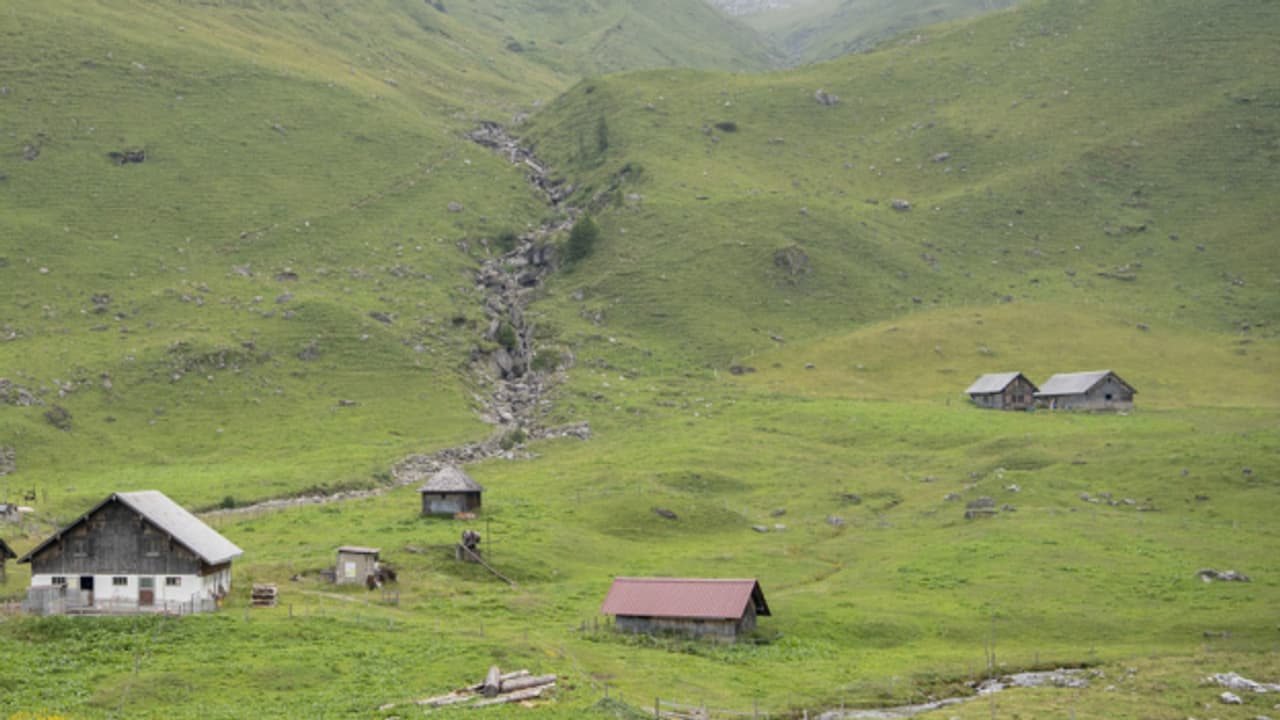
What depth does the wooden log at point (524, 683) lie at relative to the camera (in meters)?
58.8

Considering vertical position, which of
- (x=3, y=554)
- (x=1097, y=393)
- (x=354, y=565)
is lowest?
(x=354, y=565)

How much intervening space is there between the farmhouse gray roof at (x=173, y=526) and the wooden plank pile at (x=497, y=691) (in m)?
20.2

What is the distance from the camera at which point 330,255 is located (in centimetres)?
19712

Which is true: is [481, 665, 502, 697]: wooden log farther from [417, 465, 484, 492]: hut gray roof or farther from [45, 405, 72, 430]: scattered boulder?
[45, 405, 72, 430]: scattered boulder

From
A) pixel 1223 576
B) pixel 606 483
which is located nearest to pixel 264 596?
pixel 606 483

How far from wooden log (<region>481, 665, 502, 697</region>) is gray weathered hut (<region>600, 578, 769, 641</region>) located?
54.0ft

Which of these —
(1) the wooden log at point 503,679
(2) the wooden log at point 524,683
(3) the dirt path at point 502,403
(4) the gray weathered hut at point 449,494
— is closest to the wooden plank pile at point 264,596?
(1) the wooden log at point 503,679

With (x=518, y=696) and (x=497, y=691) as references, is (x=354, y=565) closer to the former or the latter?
(x=497, y=691)

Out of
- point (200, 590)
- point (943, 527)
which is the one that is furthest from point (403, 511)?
point (943, 527)

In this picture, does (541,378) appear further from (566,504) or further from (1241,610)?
(1241,610)

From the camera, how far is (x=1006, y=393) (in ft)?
515

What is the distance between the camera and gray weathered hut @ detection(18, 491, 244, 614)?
7044cm

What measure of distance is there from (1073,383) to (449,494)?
87353 mm

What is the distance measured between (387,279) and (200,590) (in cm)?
12499
